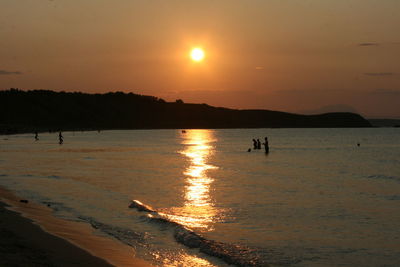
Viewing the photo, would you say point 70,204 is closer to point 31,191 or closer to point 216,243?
point 31,191

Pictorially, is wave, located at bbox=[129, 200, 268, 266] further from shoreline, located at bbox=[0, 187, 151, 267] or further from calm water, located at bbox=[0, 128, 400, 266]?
shoreline, located at bbox=[0, 187, 151, 267]

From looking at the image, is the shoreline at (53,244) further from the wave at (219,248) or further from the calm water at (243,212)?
the wave at (219,248)

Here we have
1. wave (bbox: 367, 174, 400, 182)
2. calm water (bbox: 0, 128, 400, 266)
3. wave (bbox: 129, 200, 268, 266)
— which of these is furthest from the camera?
wave (bbox: 367, 174, 400, 182)

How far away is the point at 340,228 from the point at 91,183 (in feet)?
56.6

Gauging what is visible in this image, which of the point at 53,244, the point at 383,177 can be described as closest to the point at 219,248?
the point at 53,244

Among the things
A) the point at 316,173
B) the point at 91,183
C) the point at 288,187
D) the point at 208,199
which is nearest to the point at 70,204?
the point at 208,199

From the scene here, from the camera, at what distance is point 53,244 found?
1270cm

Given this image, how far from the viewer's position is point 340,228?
1659cm

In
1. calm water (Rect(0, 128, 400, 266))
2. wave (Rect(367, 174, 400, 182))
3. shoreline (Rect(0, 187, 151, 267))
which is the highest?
shoreline (Rect(0, 187, 151, 267))

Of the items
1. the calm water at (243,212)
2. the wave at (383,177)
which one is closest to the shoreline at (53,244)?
the calm water at (243,212)

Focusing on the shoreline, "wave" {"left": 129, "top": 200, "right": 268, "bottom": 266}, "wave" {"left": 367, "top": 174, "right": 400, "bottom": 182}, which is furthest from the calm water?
"wave" {"left": 367, "top": 174, "right": 400, "bottom": 182}

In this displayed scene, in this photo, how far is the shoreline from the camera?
36.0ft

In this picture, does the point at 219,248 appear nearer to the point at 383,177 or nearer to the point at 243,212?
the point at 243,212

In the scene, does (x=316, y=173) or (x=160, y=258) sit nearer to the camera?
(x=160, y=258)
